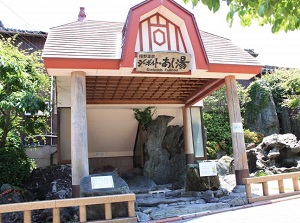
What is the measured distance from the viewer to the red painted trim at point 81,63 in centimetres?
708

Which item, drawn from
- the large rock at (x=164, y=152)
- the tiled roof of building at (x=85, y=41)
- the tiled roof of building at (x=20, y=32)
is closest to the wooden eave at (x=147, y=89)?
the large rock at (x=164, y=152)

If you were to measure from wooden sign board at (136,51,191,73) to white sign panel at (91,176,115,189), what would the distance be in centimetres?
304

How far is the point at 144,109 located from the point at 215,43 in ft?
15.3

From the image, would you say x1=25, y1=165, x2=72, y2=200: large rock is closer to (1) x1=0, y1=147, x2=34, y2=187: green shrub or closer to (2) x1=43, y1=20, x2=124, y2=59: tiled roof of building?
(1) x1=0, y1=147, x2=34, y2=187: green shrub

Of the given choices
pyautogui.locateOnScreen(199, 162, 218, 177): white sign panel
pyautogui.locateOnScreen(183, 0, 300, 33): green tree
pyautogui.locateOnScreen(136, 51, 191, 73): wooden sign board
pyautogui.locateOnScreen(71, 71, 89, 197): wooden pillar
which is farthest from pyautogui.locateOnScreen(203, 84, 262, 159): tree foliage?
pyautogui.locateOnScreen(183, 0, 300, 33): green tree

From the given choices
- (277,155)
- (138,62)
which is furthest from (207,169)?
(277,155)

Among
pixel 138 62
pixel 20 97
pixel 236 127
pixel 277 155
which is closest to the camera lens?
pixel 138 62

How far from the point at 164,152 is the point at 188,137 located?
123 centimetres

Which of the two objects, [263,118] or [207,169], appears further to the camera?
[263,118]

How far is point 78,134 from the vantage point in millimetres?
7027

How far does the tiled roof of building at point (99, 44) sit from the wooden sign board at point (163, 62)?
2.14 feet

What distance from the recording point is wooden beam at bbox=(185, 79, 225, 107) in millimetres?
9544

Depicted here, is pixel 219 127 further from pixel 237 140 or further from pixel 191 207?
pixel 191 207

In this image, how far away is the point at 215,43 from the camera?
30.5 feet
